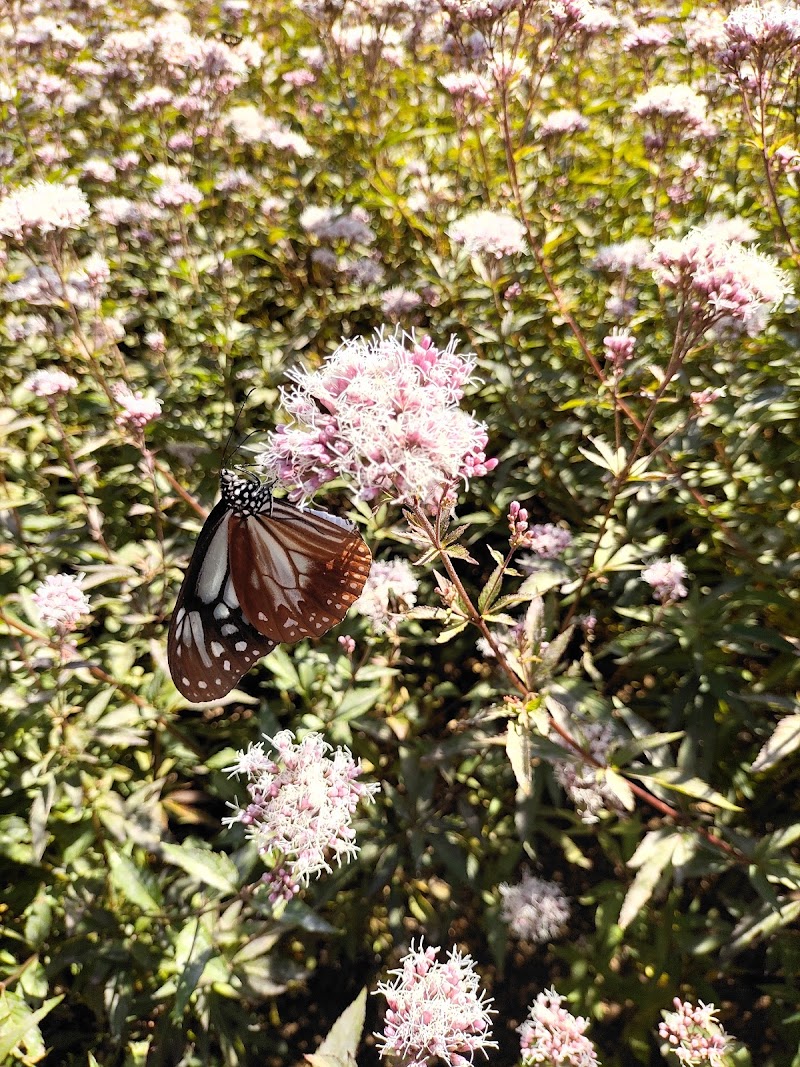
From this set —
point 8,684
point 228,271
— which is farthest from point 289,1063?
point 228,271

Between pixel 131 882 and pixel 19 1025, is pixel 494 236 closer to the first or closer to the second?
pixel 131 882

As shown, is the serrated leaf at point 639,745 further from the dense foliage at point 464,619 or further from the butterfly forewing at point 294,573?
the butterfly forewing at point 294,573

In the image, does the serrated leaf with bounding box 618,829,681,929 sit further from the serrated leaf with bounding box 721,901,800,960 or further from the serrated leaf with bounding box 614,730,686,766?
the serrated leaf with bounding box 721,901,800,960

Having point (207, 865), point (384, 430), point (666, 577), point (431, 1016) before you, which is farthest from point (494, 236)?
point (431, 1016)

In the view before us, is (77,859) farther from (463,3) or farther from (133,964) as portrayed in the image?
(463,3)

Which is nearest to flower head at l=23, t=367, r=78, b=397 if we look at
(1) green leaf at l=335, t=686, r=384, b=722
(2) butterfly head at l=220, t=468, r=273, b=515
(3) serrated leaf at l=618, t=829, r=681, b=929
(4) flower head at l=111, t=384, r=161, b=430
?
(4) flower head at l=111, t=384, r=161, b=430

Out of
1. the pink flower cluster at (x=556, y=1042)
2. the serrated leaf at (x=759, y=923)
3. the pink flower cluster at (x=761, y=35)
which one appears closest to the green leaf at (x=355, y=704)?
the pink flower cluster at (x=556, y=1042)

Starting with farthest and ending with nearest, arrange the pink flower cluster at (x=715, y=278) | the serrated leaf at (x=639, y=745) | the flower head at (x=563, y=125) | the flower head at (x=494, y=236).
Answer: the flower head at (x=563, y=125) → the flower head at (x=494, y=236) → the serrated leaf at (x=639, y=745) → the pink flower cluster at (x=715, y=278)
